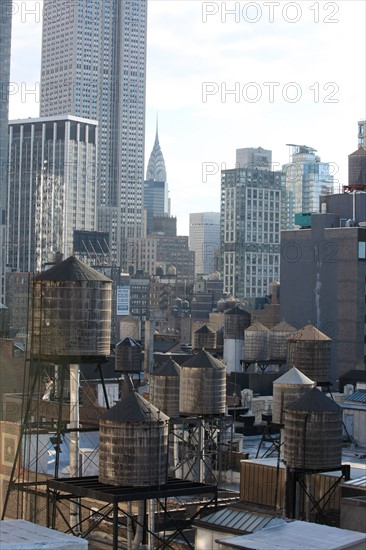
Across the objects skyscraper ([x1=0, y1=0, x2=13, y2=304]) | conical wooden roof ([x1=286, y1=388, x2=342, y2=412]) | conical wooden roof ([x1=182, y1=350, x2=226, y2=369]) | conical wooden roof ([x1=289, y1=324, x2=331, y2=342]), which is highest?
skyscraper ([x1=0, y1=0, x2=13, y2=304])

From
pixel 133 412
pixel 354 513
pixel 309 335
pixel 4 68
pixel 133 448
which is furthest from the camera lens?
pixel 4 68

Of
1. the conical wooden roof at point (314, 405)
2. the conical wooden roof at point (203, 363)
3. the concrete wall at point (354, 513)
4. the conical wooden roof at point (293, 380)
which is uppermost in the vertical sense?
the conical wooden roof at point (203, 363)

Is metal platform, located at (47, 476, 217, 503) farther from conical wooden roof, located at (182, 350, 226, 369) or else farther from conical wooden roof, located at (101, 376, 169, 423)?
conical wooden roof, located at (182, 350, 226, 369)

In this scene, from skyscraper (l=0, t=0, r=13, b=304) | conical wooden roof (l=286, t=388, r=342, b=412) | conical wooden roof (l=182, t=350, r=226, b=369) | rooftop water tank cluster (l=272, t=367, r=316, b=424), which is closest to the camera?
conical wooden roof (l=286, t=388, r=342, b=412)

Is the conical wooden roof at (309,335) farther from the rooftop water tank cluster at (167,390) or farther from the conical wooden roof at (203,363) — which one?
the conical wooden roof at (203,363)

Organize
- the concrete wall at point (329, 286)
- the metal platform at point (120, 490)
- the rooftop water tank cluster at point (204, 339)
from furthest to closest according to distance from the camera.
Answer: the concrete wall at point (329, 286)
the rooftop water tank cluster at point (204, 339)
the metal platform at point (120, 490)

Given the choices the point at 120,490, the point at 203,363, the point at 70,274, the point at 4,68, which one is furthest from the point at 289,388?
the point at 4,68

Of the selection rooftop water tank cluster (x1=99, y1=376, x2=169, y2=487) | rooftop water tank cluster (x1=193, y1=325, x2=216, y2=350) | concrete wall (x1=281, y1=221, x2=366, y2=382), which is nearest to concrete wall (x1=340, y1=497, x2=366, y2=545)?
rooftop water tank cluster (x1=99, y1=376, x2=169, y2=487)

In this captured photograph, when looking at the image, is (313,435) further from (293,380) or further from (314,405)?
(293,380)

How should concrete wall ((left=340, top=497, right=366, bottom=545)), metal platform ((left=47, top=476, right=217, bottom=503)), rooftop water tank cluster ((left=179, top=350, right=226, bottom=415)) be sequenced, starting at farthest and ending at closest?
rooftop water tank cluster ((left=179, top=350, right=226, bottom=415))
concrete wall ((left=340, top=497, right=366, bottom=545))
metal platform ((left=47, top=476, right=217, bottom=503))

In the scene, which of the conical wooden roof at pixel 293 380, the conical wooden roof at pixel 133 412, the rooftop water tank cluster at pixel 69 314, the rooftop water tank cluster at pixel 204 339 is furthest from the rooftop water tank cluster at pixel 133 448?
the rooftop water tank cluster at pixel 204 339

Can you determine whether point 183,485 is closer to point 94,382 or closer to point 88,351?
point 88,351

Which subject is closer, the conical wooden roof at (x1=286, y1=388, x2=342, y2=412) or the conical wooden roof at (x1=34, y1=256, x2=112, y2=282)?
the conical wooden roof at (x1=34, y1=256, x2=112, y2=282)

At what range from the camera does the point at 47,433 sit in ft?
152
